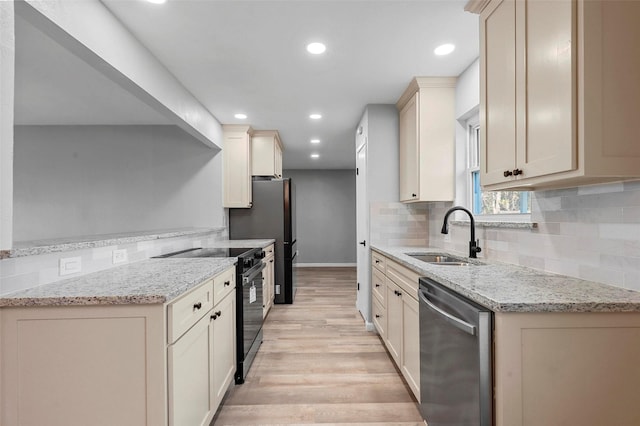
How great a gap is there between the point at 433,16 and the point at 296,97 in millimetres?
1594

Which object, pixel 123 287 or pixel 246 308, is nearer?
pixel 123 287

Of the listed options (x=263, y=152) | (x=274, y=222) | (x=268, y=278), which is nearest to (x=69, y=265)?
(x=268, y=278)

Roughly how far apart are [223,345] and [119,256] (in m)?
0.87

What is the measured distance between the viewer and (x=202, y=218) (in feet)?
13.6

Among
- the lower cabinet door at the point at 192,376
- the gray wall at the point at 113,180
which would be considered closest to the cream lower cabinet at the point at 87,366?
the lower cabinet door at the point at 192,376

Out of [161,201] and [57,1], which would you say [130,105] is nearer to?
[161,201]

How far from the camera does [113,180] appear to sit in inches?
165

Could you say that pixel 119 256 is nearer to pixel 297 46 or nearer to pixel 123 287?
pixel 123 287

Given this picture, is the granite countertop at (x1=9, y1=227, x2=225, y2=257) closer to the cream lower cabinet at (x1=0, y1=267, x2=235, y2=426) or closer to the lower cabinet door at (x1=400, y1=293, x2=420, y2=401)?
the cream lower cabinet at (x1=0, y1=267, x2=235, y2=426)

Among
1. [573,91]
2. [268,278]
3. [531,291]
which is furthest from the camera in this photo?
[268,278]

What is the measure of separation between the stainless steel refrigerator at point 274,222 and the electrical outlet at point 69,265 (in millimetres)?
2859

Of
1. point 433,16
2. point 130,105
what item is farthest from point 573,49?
point 130,105

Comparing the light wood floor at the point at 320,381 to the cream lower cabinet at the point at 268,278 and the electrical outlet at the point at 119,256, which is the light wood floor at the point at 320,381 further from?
the electrical outlet at the point at 119,256

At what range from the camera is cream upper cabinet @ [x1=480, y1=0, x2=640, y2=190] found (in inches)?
44.8
